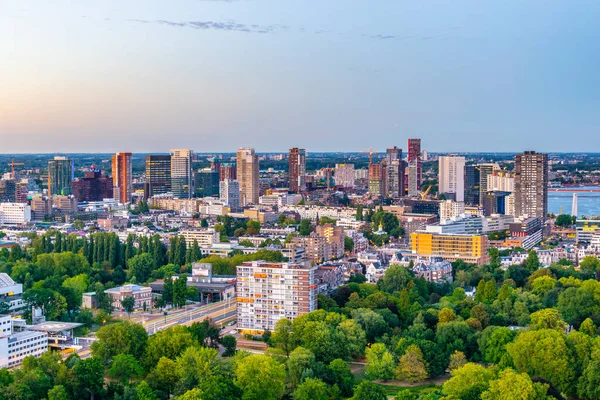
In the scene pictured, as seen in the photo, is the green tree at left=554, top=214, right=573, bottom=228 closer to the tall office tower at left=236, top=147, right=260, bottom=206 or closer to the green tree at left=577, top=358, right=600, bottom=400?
the tall office tower at left=236, top=147, right=260, bottom=206

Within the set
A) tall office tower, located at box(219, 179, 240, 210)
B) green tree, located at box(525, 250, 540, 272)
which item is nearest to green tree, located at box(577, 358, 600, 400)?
green tree, located at box(525, 250, 540, 272)

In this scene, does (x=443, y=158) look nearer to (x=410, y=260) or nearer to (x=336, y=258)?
(x=336, y=258)

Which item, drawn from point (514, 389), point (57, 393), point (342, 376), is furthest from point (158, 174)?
point (514, 389)

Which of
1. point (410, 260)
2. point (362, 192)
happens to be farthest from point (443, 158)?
point (410, 260)

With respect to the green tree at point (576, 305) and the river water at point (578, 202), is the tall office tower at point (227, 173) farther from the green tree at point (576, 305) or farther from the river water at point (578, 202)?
the green tree at point (576, 305)

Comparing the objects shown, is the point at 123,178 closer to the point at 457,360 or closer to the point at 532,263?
the point at 532,263
